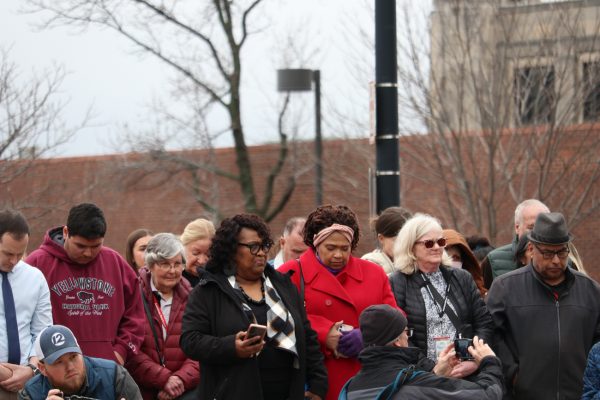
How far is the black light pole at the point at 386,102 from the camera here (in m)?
10.4

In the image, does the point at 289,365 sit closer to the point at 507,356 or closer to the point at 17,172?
the point at 507,356

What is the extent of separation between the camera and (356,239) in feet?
25.3

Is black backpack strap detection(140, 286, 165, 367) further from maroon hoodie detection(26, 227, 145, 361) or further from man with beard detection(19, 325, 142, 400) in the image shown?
man with beard detection(19, 325, 142, 400)

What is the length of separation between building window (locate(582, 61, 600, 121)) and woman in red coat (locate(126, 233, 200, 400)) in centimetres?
1013

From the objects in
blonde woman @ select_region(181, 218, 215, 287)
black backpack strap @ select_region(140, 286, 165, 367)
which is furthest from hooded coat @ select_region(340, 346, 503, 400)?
blonde woman @ select_region(181, 218, 215, 287)

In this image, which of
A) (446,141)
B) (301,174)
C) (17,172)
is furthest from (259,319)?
(301,174)

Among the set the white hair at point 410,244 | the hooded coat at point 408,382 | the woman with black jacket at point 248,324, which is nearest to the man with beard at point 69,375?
the woman with black jacket at point 248,324

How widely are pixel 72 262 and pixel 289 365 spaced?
1878 millimetres

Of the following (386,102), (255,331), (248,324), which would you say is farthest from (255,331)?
(386,102)

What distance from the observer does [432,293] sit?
7.50 m

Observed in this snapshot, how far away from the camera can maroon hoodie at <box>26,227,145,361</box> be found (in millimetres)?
7820

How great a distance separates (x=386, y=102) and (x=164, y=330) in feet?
11.3

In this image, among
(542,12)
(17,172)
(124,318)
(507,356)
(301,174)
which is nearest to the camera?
(507,356)

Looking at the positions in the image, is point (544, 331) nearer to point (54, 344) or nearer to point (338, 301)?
point (338, 301)
